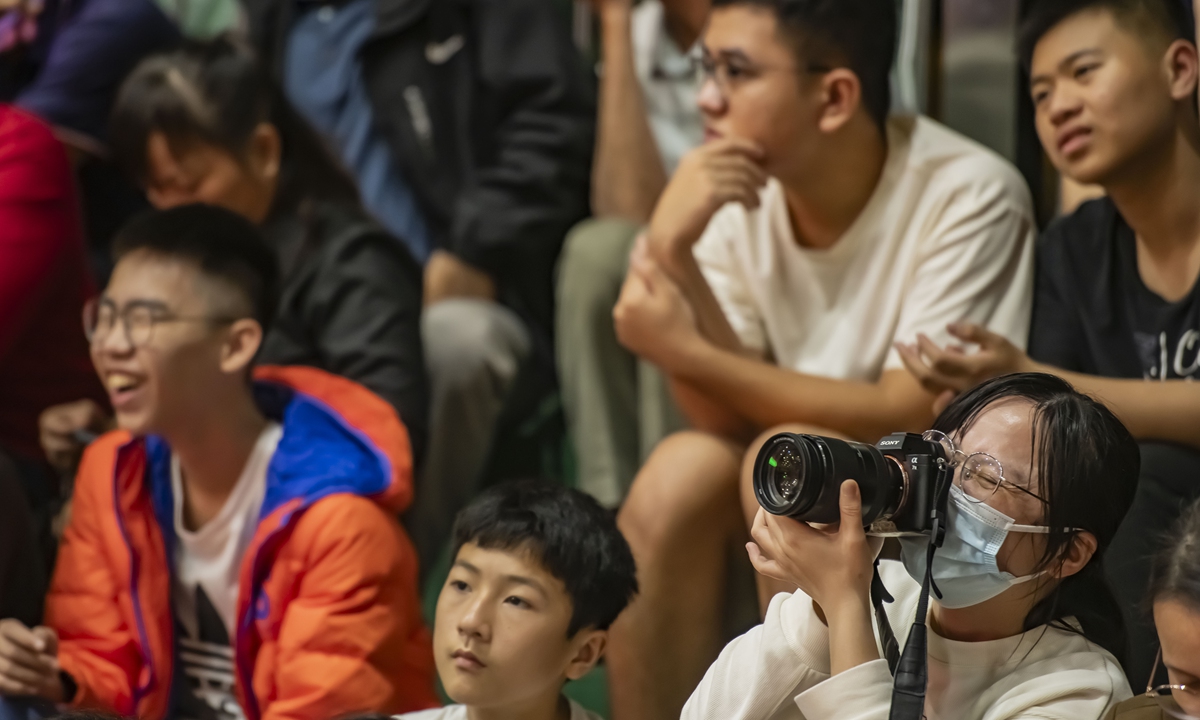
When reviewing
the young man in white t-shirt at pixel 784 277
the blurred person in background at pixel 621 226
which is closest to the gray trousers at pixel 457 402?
the blurred person in background at pixel 621 226

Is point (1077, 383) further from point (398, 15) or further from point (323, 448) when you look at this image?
point (398, 15)

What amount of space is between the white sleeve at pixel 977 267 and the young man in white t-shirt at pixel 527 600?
572mm

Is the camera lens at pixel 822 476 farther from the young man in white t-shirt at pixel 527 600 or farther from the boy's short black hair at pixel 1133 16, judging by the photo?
the boy's short black hair at pixel 1133 16

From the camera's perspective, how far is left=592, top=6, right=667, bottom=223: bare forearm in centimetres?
274

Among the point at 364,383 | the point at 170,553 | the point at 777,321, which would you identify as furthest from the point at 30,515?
the point at 777,321

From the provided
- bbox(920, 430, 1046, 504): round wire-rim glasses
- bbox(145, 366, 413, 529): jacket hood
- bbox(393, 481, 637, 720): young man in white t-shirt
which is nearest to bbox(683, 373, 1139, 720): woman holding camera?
bbox(920, 430, 1046, 504): round wire-rim glasses

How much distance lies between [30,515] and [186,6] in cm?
174

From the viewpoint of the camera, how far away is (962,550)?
1.38 m

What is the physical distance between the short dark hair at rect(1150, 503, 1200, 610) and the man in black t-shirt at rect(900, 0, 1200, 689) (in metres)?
0.41

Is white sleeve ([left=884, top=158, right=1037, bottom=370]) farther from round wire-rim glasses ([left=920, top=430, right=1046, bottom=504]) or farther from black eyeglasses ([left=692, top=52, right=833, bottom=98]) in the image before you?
round wire-rim glasses ([left=920, top=430, right=1046, bottom=504])

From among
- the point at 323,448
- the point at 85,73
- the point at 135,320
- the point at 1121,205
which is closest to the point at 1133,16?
the point at 1121,205

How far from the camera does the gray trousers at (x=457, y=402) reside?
2.62 metres

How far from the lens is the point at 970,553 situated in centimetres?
137

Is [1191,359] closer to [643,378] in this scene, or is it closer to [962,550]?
[962,550]
